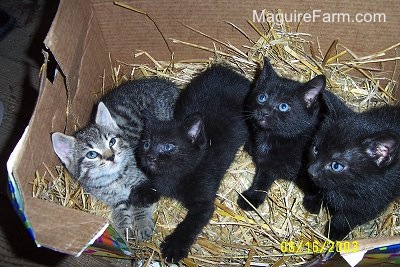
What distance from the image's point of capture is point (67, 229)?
1759 millimetres

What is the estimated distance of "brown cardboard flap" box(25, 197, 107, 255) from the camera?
175 centimetres

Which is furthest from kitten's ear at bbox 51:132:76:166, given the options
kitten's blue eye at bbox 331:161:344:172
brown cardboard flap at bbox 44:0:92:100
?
kitten's blue eye at bbox 331:161:344:172

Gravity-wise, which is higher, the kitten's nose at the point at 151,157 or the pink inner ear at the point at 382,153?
the pink inner ear at the point at 382,153

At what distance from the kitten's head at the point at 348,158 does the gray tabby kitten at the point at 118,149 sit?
1.16 meters

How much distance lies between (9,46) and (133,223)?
2248mm

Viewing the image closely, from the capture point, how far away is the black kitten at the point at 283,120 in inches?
91.7

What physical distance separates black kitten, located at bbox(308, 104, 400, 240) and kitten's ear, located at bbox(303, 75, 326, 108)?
0.22 metres

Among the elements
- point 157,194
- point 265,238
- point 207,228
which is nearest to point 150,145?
point 157,194

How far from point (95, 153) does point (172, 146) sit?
543mm

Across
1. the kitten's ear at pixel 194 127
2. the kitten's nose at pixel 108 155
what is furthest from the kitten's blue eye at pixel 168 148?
the kitten's nose at pixel 108 155

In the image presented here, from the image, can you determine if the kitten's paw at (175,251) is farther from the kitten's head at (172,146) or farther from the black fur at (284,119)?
the black fur at (284,119)

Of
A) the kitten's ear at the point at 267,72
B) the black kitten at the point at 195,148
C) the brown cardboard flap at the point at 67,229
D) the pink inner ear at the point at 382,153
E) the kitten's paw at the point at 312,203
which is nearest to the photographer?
the brown cardboard flap at the point at 67,229
